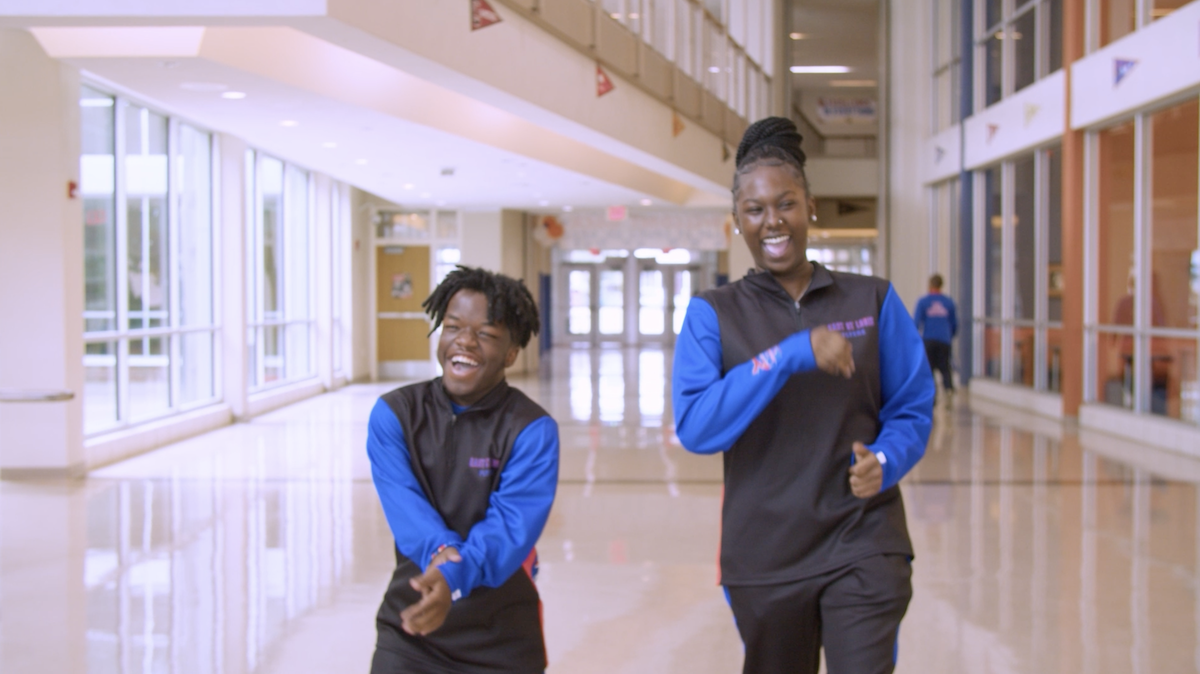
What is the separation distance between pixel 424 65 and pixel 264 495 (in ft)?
10.3

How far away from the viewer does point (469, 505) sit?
2.29 metres

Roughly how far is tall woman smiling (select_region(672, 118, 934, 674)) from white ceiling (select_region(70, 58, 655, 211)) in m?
6.19

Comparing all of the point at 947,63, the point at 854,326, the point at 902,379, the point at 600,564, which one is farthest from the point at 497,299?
the point at 947,63

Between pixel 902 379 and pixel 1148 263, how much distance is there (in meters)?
9.36

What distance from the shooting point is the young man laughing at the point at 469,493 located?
2.21 m

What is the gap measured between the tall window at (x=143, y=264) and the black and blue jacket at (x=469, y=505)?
7729 millimetres

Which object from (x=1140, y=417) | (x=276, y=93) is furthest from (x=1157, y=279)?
(x=276, y=93)

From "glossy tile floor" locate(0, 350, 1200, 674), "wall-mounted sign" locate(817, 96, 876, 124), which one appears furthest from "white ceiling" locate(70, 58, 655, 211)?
"wall-mounted sign" locate(817, 96, 876, 124)

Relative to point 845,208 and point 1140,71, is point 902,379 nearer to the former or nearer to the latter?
point 1140,71

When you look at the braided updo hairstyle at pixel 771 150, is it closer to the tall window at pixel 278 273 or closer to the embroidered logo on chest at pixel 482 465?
the embroidered logo on chest at pixel 482 465

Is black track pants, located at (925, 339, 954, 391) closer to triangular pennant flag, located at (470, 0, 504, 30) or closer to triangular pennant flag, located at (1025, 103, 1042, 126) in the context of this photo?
triangular pennant flag, located at (1025, 103, 1042, 126)

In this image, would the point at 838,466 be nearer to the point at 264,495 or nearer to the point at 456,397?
the point at 456,397

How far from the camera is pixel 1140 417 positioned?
33.7 ft

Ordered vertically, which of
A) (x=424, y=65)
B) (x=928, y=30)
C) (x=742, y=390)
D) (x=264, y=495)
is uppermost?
(x=928, y=30)
